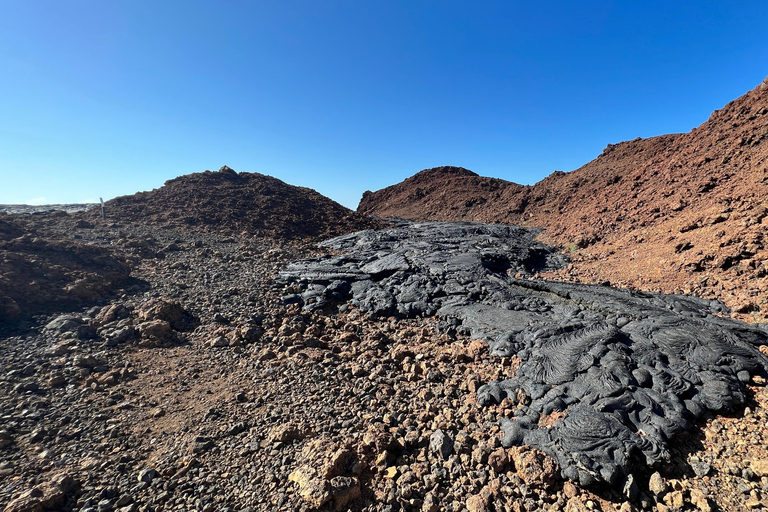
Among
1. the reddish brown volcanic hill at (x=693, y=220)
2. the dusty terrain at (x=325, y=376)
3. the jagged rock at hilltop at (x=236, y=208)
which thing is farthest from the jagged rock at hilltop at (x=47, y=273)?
the reddish brown volcanic hill at (x=693, y=220)

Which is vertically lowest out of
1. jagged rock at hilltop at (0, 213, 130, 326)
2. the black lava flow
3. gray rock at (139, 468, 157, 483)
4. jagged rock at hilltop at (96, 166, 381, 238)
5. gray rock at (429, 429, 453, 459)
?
gray rock at (139, 468, 157, 483)

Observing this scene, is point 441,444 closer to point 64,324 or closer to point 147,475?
point 147,475

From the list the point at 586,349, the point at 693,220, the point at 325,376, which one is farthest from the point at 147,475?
the point at 693,220

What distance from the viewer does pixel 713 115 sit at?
42.4ft

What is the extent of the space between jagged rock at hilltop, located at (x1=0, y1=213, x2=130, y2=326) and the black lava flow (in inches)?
158

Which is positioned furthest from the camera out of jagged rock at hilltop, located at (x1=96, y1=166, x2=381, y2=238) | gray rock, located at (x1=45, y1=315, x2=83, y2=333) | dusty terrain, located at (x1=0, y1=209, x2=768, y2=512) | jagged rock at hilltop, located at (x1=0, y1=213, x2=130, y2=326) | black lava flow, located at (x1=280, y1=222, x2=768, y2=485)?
jagged rock at hilltop, located at (x1=96, y1=166, x2=381, y2=238)

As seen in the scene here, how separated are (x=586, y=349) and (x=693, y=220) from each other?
6.06 metres

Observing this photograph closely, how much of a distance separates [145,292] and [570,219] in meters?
15.2

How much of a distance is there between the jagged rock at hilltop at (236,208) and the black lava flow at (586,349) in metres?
6.66

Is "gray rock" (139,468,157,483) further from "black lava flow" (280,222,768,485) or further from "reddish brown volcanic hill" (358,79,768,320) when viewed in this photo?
"reddish brown volcanic hill" (358,79,768,320)

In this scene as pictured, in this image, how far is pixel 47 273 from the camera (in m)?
6.92

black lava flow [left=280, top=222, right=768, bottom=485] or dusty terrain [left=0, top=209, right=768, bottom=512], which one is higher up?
black lava flow [left=280, top=222, right=768, bottom=485]

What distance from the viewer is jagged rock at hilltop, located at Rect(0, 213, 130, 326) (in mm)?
5934

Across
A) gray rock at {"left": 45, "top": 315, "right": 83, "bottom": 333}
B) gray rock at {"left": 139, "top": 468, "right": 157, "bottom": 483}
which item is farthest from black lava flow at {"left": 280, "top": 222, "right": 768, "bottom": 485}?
gray rock at {"left": 45, "top": 315, "right": 83, "bottom": 333}
